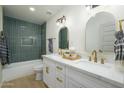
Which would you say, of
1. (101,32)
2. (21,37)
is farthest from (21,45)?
(101,32)

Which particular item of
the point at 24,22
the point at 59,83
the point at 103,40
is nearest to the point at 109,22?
the point at 103,40

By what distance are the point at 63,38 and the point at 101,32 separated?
117cm

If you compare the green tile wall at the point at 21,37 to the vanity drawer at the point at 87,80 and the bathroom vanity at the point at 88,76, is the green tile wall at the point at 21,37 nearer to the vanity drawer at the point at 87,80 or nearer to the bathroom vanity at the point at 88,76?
the bathroom vanity at the point at 88,76

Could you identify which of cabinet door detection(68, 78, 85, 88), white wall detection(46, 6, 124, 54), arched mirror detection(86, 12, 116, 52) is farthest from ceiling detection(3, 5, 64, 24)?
cabinet door detection(68, 78, 85, 88)

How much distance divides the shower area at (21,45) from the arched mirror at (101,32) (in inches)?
97.9

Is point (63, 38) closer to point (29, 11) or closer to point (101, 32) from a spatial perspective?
point (101, 32)

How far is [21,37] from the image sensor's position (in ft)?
11.4

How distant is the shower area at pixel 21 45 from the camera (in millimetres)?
2955

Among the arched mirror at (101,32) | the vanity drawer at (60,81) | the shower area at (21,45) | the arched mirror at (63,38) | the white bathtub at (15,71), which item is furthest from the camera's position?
the shower area at (21,45)

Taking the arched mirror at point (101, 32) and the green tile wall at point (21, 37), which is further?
the green tile wall at point (21, 37)

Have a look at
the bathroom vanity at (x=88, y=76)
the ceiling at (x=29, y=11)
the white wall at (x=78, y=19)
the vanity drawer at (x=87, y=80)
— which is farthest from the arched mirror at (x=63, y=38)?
the vanity drawer at (x=87, y=80)

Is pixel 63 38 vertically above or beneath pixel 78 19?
beneath

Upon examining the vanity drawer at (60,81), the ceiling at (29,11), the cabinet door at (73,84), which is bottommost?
the vanity drawer at (60,81)
